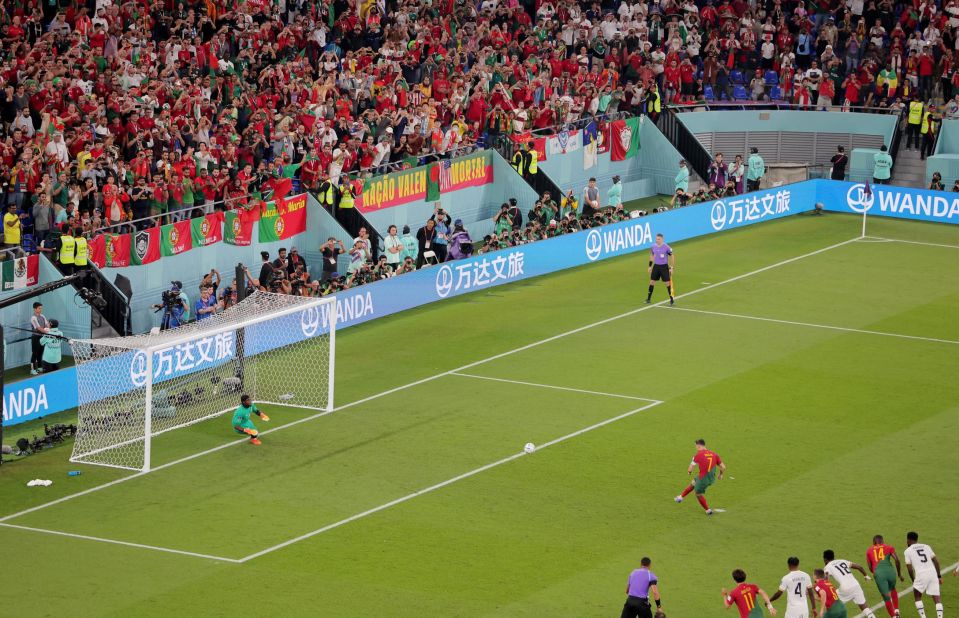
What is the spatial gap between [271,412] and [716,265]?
1758 centimetres

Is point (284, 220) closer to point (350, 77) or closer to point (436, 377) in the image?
point (350, 77)

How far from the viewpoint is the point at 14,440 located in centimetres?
3131

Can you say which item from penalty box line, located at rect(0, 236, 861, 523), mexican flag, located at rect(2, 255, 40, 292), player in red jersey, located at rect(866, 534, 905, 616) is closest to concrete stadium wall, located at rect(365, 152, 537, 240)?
penalty box line, located at rect(0, 236, 861, 523)

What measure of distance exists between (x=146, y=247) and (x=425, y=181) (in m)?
10.8

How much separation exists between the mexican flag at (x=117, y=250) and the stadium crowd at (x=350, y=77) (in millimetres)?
649

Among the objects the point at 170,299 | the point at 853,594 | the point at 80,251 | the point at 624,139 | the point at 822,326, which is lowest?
the point at 822,326

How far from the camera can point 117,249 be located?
124ft

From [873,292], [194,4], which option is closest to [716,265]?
[873,292]

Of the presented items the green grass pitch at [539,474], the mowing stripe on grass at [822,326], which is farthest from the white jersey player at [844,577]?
the mowing stripe on grass at [822,326]

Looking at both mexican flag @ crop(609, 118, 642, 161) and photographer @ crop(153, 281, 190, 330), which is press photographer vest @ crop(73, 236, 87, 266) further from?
mexican flag @ crop(609, 118, 642, 161)

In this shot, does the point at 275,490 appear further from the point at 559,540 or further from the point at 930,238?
the point at 930,238

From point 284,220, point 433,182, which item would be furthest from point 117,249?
point 433,182

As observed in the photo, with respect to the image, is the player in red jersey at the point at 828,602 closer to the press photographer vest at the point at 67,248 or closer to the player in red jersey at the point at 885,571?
the player in red jersey at the point at 885,571

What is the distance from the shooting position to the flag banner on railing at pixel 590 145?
52.9 meters
